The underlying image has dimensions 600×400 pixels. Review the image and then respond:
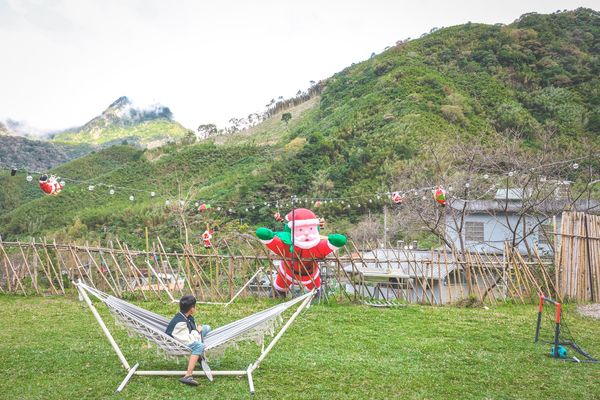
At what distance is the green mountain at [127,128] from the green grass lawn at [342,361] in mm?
57188

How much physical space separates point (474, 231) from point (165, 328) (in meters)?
14.9

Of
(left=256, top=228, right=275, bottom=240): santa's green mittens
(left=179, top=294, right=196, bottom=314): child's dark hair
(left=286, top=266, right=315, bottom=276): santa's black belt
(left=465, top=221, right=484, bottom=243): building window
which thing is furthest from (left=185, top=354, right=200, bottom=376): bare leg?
(left=465, top=221, right=484, bottom=243): building window

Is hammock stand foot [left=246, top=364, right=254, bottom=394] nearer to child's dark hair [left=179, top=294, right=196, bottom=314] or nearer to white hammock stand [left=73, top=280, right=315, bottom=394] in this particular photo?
white hammock stand [left=73, top=280, right=315, bottom=394]

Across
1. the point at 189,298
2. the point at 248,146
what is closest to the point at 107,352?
the point at 189,298

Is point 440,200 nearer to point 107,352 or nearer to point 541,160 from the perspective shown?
point 541,160

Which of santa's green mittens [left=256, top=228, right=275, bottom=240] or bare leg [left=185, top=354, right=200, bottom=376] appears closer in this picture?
bare leg [left=185, top=354, right=200, bottom=376]

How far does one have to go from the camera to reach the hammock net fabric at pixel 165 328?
4422 millimetres

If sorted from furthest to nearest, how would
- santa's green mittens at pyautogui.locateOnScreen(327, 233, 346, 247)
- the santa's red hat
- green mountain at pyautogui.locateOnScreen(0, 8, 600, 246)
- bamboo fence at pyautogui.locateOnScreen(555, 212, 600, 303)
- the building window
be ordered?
green mountain at pyautogui.locateOnScreen(0, 8, 600, 246), the building window, bamboo fence at pyautogui.locateOnScreen(555, 212, 600, 303), the santa's red hat, santa's green mittens at pyautogui.locateOnScreen(327, 233, 346, 247)

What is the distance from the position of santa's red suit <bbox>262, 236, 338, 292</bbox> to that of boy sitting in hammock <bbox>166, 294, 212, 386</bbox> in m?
4.28

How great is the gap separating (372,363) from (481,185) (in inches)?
511

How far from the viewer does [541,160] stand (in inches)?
532

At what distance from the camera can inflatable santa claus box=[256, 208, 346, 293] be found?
344 inches

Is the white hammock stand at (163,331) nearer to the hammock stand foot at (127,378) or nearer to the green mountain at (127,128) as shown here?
the hammock stand foot at (127,378)

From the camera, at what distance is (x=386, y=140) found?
2558cm
